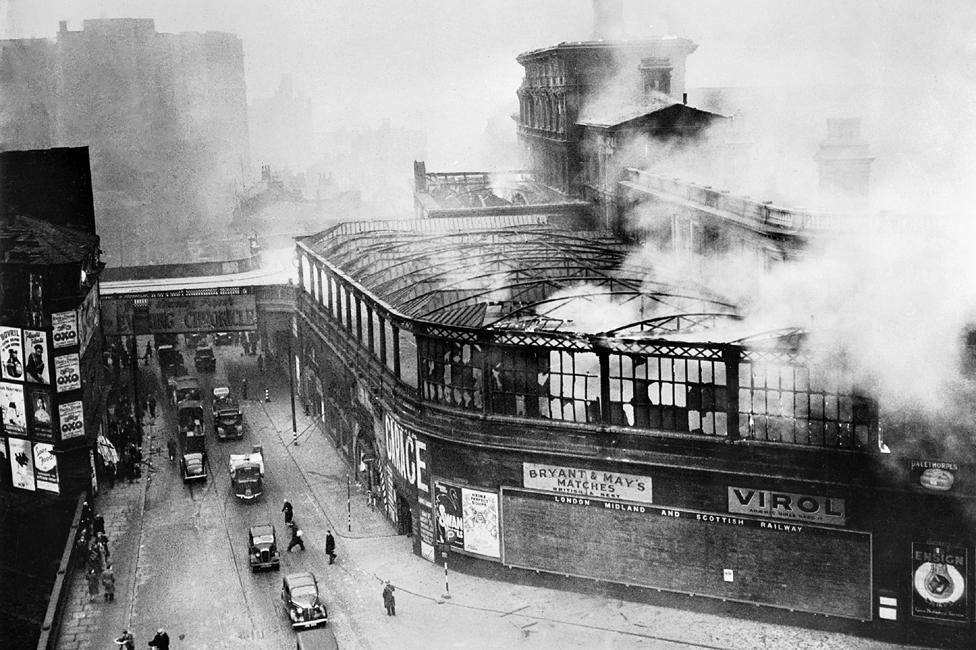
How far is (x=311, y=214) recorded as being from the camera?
10169cm

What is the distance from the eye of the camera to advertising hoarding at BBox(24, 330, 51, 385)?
148ft

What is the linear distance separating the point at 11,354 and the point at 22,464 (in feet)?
15.9

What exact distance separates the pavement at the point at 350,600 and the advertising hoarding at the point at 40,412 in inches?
164

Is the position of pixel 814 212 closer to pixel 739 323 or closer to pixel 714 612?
pixel 739 323

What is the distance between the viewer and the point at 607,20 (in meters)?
79.9

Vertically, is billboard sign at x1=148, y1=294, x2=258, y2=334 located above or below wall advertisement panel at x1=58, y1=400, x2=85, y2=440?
above

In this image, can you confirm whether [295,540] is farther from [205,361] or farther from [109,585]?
[205,361]

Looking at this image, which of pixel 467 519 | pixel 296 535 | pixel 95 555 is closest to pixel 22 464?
pixel 95 555

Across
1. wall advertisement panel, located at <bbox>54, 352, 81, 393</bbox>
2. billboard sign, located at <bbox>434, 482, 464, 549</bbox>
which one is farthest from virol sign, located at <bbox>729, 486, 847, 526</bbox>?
wall advertisement panel, located at <bbox>54, 352, 81, 393</bbox>

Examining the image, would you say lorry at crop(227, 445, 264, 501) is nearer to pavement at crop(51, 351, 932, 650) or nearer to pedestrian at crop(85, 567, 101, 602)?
pavement at crop(51, 351, 932, 650)

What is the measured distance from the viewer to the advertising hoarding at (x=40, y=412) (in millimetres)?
45625

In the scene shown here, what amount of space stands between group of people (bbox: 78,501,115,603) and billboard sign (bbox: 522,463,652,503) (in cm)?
1484

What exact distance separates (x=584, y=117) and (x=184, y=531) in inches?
1541

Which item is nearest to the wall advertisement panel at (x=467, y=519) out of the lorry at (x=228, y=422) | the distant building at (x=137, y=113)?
the lorry at (x=228, y=422)
